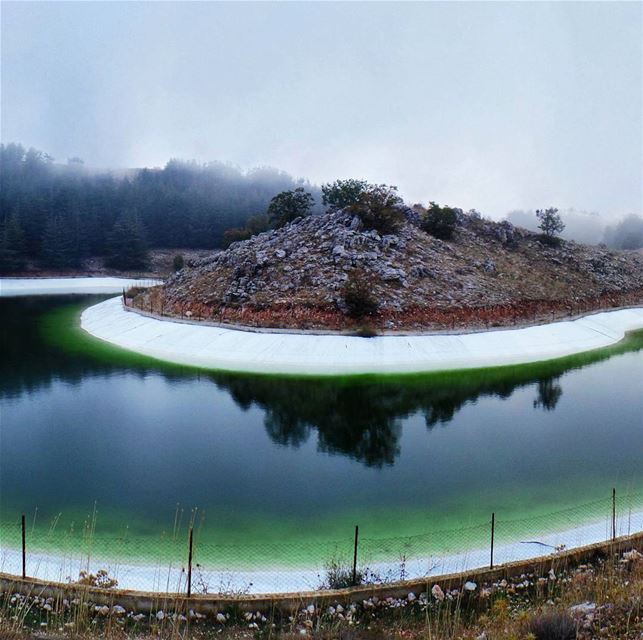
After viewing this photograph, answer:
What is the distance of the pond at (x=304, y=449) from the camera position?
13.9m

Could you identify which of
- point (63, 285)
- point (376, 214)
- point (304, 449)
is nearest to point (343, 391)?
point (304, 449)

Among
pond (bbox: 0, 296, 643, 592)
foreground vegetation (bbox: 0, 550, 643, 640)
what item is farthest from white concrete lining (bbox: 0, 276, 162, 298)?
foreground vegetation (bbox: 0, 550, 643, 640)

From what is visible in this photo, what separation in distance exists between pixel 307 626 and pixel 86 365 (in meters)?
27.0

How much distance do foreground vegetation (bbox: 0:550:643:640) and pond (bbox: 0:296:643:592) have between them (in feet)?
11.7

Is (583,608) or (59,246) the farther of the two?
(59,246)

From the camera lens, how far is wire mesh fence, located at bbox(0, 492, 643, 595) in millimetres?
10445

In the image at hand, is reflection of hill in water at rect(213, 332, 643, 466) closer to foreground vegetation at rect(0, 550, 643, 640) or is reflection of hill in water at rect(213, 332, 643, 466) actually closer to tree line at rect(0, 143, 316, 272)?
foreground vegetation at rect(0, 550, 643, 640)

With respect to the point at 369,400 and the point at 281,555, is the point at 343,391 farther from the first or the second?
the point at 281,555

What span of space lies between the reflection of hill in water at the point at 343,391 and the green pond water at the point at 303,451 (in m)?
0.12

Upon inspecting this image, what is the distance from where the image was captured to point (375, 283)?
4197 centimetres

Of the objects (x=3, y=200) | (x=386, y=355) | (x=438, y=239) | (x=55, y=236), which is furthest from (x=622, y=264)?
(x=3, y=200)

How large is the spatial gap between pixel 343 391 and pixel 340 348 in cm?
738

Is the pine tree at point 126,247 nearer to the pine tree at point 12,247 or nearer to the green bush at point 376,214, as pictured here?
the pine tree at point 12,247

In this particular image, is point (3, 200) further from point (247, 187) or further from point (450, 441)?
point (450, 441)
